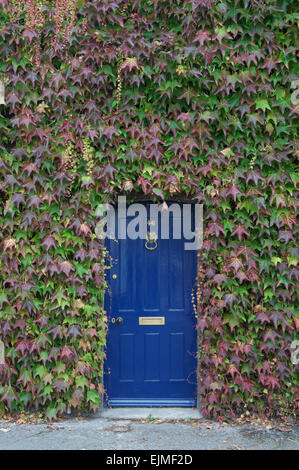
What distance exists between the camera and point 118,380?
5504 mm

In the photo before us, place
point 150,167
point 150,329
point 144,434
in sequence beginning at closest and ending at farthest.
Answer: point 144,434, point 150,167, point 150,329

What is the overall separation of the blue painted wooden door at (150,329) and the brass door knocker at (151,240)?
91mm

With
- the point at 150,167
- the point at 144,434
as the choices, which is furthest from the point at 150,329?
the point at 150,167

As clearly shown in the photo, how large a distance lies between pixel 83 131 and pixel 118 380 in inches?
119

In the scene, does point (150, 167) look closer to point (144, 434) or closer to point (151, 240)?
point (151, 240)

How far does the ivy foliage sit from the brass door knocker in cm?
62

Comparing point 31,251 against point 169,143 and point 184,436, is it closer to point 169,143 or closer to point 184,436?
point 169,143

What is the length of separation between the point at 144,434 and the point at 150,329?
123cm

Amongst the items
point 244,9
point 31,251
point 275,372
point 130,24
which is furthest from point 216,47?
point 275,372

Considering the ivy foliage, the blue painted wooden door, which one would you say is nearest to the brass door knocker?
the blue painted wooden door

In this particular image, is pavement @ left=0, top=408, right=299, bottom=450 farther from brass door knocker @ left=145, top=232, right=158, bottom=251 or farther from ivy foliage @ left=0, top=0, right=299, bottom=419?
brass door knocker @ left=145, top=232, right=158, bottom=251

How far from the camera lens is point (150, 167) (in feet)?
17.0

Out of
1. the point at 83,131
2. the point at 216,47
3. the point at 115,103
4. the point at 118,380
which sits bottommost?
the point at 118,380

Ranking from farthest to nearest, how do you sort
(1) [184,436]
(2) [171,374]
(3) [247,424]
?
(2) [171,374] → (3) [247,424] → (1) [184,436]
